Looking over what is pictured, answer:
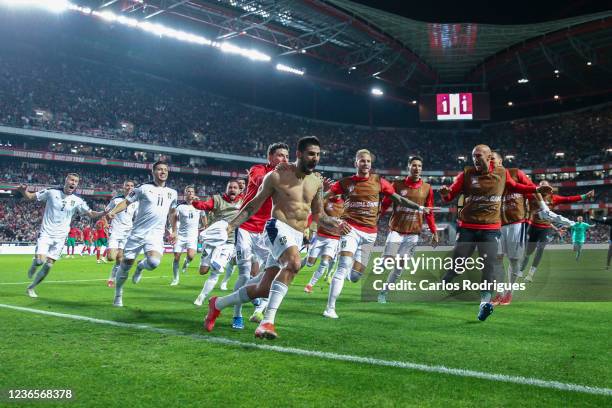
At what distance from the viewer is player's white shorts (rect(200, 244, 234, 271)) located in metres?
9.05

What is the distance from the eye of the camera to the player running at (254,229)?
769 centimetres

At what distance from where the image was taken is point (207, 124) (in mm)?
56094

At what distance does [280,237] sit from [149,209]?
4.48 meters

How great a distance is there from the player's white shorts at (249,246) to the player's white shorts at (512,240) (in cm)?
524

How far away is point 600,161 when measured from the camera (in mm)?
55625

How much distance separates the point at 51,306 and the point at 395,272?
247 inches

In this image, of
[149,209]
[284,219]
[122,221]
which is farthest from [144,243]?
[122,221]

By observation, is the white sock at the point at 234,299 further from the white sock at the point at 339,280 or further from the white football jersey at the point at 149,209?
the white football jersey at the point at 149,209

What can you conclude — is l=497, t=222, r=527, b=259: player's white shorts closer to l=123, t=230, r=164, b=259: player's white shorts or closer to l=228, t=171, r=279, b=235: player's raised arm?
l=228, t=171, r=279, b=235: player's raised arm

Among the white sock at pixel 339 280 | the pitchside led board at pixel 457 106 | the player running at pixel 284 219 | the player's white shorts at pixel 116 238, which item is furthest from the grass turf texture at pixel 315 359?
the pitchside led board at pixel 457 106

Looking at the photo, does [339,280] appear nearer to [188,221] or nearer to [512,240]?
[512,240]

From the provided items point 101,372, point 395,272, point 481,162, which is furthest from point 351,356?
point 395,272

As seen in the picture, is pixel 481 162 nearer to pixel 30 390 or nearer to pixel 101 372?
pixel 101 372

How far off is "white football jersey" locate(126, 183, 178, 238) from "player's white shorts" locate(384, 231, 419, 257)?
14.3 feet
